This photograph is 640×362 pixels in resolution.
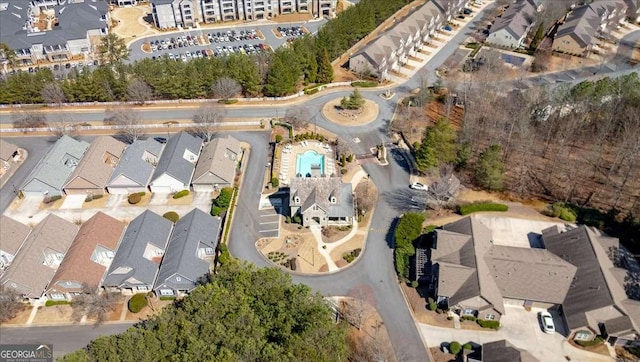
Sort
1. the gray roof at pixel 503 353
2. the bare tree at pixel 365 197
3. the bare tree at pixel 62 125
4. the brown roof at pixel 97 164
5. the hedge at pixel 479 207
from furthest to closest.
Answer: the bare tree at pixel 62 125
the brown roof at pixel 97 164
the bare tree at pixel 365 197
the hedge at pixel 479 207
the gray roof at pixel 503 353

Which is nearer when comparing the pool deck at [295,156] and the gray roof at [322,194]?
the gray roof at [322,194]

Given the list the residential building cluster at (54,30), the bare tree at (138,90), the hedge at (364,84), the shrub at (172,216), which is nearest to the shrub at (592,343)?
the shrub at (172,216)

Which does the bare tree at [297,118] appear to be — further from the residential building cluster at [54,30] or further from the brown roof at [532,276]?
the residential building cluster at [54,30]

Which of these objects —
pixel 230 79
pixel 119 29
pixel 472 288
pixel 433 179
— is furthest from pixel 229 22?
pixel 472 288

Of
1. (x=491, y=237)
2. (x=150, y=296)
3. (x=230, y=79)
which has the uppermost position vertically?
(x=230, y=79)

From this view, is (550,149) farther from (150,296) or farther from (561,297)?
(150,296)

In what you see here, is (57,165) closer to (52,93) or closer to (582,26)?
(52,93)

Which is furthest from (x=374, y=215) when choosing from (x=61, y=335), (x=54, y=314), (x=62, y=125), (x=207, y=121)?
(x=62, y=125)

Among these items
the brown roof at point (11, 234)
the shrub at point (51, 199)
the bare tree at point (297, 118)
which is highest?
the bare tree at point (297, 118)
